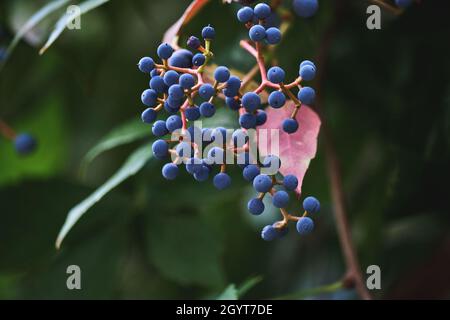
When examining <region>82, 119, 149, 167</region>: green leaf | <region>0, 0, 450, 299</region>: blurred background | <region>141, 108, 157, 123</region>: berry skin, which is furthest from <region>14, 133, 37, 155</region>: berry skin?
<region>141, 108, 157, 123</region>: berry skin

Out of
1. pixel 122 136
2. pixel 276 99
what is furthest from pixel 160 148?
pixel 122 136

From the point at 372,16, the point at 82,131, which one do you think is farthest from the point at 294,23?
the point at 82,131

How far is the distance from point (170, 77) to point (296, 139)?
15 cm

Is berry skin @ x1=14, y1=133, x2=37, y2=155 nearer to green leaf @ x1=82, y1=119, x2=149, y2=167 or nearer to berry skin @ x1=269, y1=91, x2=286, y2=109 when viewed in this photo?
green leaf @ x1=82, y1=119, x2=149, y2=167

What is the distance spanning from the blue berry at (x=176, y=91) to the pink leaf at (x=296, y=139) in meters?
0.10

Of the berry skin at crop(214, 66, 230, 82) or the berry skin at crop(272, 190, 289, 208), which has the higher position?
the berry skin at crop(214, 66, 230, 82)

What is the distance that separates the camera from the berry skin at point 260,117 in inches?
27.1

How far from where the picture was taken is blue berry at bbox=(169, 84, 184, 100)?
655 mm

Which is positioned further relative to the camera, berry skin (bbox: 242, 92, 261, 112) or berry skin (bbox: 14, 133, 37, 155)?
berry skin (bbox: 14, 133, 37, 155)

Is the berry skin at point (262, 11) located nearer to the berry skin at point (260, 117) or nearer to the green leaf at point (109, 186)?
the berry skin at point (260, 117)

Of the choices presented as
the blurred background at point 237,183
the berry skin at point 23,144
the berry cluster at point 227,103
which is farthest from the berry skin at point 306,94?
the berry skin at point 23,144

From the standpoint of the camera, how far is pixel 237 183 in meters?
1.04

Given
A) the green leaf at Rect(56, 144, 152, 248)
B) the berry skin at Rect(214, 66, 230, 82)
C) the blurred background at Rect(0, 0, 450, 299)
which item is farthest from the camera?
the blurred background at Rect(0, 0, 450, 299)

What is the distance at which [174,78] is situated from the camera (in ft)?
2.19
